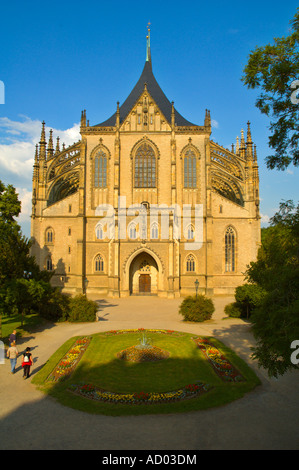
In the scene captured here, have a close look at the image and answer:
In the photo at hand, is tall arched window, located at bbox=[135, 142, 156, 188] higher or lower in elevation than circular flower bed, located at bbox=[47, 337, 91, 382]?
higher

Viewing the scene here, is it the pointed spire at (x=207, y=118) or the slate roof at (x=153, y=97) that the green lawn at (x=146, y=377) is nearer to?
the pointed spire at (x=207, y=118)

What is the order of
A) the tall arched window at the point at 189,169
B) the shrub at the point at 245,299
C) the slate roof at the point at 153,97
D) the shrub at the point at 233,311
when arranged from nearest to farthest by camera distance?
the shrub at the point at 245,299
the shrub at the point at 233,311
the tall arched window at the point at 189,169
the slate roof at the point at 153,97

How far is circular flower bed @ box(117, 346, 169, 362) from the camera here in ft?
52.2

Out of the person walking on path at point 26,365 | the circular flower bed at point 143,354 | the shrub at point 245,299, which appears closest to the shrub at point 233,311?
the shrub at point 245,299

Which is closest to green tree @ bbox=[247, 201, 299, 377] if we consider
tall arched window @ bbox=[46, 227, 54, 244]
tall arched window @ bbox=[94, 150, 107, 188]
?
tall arched window @ bbox=[94, 150, 107, 188]

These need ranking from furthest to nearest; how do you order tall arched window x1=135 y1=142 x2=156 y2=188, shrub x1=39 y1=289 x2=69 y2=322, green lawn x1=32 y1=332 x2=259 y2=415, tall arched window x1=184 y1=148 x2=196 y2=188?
tall arched window x1=184 y1=148 x2=196 y2=188 < tall arched window x1=135 y1=142 x2=156 y2=188 < shrub x1=39 y1=289 x2=69 y2=322 < green lawn x1=32 y1=332 x2=259 y2=415

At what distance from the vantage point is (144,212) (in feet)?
128

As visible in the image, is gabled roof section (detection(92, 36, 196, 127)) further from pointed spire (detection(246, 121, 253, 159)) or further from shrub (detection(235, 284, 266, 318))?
shrub (detection(235, 284, 266, 318))

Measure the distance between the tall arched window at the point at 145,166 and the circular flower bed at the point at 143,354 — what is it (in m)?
25.7

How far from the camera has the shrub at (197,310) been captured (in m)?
25.1

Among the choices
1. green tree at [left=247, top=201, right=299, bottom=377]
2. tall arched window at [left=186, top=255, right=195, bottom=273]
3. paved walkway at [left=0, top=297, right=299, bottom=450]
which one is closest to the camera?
green tree at [left=247, top=201, right=299, bottom=377]

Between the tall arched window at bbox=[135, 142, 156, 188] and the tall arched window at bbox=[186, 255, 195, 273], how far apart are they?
940 centimetres

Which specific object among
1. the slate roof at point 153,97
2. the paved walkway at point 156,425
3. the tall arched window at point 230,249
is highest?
the slate roof at point 153,97
